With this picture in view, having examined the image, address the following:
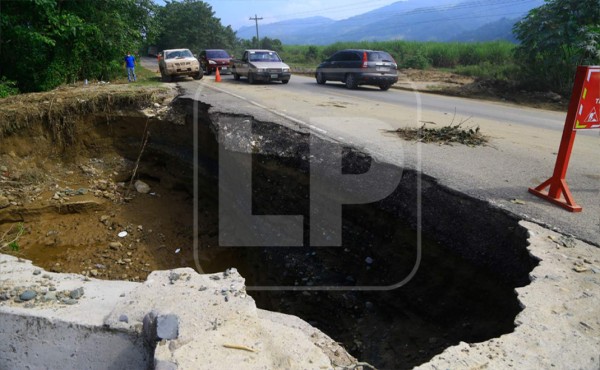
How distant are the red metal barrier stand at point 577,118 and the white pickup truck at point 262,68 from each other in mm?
14052

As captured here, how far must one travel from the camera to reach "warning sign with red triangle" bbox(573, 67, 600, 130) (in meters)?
4.39

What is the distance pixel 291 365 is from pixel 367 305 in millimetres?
2537

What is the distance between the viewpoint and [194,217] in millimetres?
8305

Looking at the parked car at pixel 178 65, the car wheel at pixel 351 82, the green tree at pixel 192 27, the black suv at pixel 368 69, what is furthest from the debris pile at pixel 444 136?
the green tree at pixel 192 27

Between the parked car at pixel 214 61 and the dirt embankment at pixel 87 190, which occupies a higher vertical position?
the parked car at pixel 214 61

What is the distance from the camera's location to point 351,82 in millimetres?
16953

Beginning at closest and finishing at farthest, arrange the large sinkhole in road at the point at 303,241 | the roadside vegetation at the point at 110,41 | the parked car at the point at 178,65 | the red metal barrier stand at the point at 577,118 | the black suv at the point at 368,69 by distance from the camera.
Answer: the large sinkhole in road at the point at 303,241 → the red metal barrier stand at the point at 577,118 → the roadside vegetation at the point at 110,41 → the black suv at the point at 368,69 → the parked car at the point at 178,65

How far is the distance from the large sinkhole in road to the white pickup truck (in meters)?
8.55

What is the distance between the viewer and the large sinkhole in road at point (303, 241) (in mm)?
4082

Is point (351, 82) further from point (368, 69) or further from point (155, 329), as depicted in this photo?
point (155, 329)

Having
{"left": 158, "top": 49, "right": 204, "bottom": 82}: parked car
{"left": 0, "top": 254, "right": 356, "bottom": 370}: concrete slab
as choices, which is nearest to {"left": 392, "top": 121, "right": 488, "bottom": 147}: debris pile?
{"left": 0, "top": 254, "right": 356, "bottom": 370}: concrete slab

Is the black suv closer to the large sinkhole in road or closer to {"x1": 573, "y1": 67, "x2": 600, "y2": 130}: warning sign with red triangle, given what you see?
the large sinkhole in road

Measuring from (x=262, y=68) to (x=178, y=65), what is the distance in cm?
345

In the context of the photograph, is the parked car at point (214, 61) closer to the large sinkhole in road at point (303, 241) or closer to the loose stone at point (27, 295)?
the large sinkhole in road at point (303, 241)
